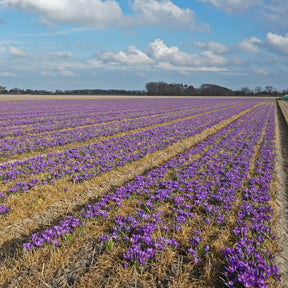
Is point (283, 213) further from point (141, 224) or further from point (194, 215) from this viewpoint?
point (141, 224)

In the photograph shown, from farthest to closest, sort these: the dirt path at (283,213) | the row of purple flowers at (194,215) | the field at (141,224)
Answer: the dirt path at (283,213), the row of purple flowers at (194,215), the field at (141,224)

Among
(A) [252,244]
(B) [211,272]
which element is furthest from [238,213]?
(B) [211,272]

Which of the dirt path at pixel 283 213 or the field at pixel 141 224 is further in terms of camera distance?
the dirt path at pixel 283 213

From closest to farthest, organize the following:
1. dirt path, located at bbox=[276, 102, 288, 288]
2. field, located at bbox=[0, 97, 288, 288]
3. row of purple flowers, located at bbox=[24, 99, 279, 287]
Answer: field, located at bbox=[0, 97, 288, 288], row of purple flowers, located at bbox=[24, 99, 279, 287], dirt path, located at bbox=[276, 102, 288, 288]

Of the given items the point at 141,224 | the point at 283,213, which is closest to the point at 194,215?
the point at 141,224

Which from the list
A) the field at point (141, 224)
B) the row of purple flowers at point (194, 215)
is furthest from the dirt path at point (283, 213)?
the row of purple flowers at point (194, 215)

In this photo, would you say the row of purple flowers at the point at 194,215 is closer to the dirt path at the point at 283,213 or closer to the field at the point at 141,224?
the field at the point at 141,224

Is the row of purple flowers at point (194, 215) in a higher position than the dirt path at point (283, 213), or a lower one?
higher

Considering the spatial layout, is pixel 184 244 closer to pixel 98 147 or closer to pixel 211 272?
pixel 211 272

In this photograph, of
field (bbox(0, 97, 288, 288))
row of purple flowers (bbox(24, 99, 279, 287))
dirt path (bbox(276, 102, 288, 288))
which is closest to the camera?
field (bbox(0, 97, 288, 288))

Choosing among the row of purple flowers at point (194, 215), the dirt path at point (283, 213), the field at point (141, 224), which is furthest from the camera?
the dirt path at point (283, 213)

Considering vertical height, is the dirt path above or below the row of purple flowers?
below

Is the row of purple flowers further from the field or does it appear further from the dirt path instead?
the dirt path

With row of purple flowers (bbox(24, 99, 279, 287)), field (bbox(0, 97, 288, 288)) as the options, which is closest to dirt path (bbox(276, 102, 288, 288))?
field (bbox(0, 97, 288, 288))
